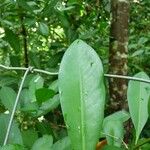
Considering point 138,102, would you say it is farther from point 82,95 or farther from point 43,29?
point 43,29

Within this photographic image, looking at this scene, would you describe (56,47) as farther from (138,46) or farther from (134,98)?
(134,98)

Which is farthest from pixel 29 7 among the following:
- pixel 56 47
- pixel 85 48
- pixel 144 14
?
pixel 144 14

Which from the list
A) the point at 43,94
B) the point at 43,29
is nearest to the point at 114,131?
the point at 43,94

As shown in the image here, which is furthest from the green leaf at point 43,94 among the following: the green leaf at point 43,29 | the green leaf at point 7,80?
the green leaf at point 43,29

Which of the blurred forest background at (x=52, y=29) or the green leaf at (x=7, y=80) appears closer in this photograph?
the green leaf at (x=7, y=80)

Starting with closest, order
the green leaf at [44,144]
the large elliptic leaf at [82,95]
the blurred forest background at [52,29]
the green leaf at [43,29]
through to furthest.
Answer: the large elliptic leaf at [82,95]
the green leaf at [44,144]
the blurred forest background at [52,29]
the green leaf at [43,29]

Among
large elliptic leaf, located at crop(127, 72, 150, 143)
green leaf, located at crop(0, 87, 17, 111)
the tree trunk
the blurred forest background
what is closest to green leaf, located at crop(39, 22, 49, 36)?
the blurred forest background

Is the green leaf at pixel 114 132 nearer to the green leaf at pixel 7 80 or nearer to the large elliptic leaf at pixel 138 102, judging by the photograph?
the large elliptic leaf at pixel 138 102
